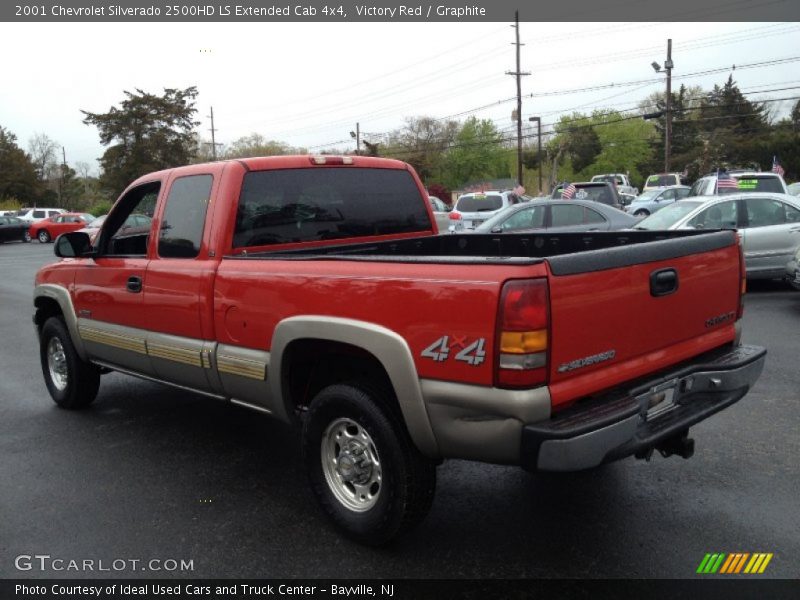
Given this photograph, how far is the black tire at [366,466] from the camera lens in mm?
3287

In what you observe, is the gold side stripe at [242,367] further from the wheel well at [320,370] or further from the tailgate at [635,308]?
the tailgate at [635,308]

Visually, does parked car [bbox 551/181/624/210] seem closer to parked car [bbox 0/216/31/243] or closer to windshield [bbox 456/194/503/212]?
windshield [bbox 456/194/503/212]

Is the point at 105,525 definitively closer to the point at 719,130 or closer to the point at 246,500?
the point at 246,500

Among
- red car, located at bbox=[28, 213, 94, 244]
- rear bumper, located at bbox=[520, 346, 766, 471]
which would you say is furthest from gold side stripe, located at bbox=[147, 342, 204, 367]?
red car, located at bbox=[28, 213, 94, 244]

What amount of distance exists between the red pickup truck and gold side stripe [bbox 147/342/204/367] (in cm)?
1

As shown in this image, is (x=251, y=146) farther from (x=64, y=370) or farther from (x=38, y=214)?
(x=64, y=370)

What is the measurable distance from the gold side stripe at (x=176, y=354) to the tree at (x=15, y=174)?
60.7 meters

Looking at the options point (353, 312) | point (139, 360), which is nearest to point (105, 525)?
point (139, 360)

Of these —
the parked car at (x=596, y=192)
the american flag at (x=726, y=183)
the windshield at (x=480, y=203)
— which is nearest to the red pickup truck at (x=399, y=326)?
the american flag at (x=726, y=183)

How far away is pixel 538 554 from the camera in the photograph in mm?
3414

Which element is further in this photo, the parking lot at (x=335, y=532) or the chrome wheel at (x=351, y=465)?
the chrome wheel at (x=351, y=465)

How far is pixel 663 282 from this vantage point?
10.9ft

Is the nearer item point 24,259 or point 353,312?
point 353,312

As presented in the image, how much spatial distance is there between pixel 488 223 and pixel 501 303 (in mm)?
11347
